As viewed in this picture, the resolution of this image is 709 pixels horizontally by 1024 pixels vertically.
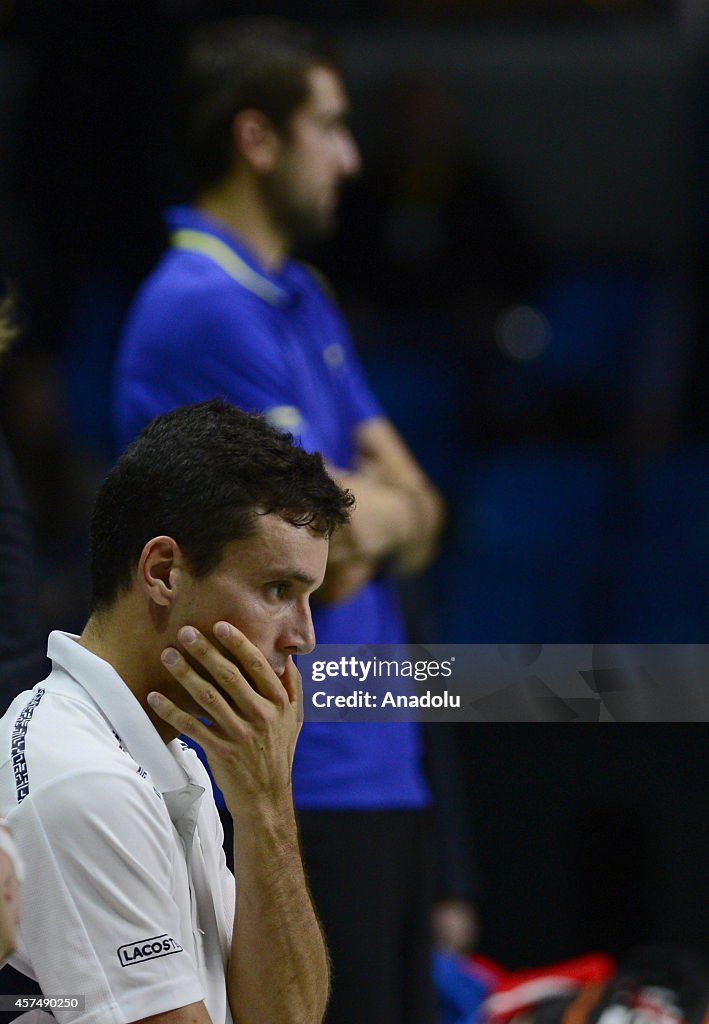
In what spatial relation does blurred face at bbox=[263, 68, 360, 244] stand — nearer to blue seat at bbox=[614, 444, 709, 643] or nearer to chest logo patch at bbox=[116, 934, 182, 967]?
blue seat at bbox=[614, 444, 709, 643]

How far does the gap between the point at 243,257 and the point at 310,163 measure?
0.91 feet

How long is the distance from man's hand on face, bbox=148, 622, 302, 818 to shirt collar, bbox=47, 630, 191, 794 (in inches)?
1.2

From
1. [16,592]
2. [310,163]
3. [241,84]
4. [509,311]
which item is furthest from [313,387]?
[509,311]

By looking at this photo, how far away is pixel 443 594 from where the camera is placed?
13.1 feet

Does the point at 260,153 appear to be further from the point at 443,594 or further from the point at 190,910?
the point at 190,910

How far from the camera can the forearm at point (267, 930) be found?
1438 mm

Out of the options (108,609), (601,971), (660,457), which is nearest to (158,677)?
(108,609)

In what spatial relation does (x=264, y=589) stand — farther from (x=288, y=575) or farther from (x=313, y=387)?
(x=313, y=387)

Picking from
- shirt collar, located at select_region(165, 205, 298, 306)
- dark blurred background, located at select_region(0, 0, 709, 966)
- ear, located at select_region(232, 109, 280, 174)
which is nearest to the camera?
shirt collar, located at select_region(165, 205, 298, 306)

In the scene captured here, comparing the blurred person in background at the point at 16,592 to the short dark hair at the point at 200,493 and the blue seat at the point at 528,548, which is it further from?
the blue seat at the point at 528,548

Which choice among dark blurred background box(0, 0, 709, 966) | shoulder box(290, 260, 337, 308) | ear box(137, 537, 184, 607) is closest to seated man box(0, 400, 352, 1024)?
ear box(137, 537, 184, 607)

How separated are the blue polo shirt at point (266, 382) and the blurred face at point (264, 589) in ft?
2.91

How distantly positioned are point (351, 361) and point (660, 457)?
1.49 meters

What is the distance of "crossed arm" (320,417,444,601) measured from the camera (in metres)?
2.47
